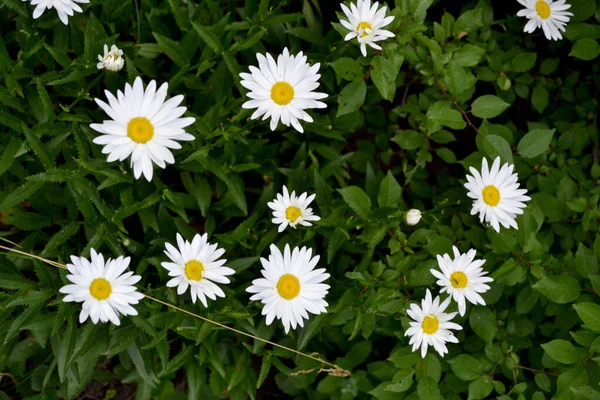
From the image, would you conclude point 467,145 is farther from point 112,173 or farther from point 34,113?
point 34,113

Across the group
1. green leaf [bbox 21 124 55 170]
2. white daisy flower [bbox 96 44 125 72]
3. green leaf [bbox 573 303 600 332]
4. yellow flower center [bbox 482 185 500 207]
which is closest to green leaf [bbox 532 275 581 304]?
green leaf [bbox 573 303 600 332]

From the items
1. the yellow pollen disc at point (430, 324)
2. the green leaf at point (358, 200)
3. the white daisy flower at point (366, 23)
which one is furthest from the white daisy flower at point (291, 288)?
the white daisy flower at point (366, 23)

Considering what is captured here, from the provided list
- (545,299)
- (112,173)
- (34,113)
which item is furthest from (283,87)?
(545,299)

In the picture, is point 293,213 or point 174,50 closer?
point 293,213

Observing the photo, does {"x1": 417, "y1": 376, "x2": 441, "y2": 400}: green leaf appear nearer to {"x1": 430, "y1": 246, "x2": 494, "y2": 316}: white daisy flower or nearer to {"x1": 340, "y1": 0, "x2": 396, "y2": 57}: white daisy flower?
{"x1": 430, "y1": 246, "x2": 494, "y2": 316}: white daisy flower

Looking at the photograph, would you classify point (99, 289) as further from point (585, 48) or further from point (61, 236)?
point (585, 48)

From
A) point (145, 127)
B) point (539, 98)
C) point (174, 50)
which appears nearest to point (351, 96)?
point (174, 50)
